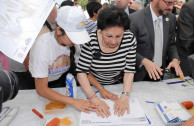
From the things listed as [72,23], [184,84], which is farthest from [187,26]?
[72,23]

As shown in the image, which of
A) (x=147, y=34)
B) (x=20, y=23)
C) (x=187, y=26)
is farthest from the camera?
(x=187, y=26)

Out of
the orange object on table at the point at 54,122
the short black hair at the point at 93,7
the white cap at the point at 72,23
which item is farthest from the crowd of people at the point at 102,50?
the short black hair at the point at 93,7

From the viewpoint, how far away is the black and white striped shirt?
1238mm

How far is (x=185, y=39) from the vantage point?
1.70 metres

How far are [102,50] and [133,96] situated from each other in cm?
41

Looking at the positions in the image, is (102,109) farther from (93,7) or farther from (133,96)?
(93,7)

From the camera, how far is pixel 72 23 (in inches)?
40.1

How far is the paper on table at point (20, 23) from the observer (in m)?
0.77

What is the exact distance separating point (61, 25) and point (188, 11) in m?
1.34

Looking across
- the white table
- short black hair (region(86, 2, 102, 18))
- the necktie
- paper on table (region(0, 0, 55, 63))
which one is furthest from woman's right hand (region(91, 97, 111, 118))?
short black hair (region(86, 2, 102, 18))

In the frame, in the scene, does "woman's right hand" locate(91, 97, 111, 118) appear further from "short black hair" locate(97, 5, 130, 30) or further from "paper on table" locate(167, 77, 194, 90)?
"paper on table" locate(167, 77, 194, 90)

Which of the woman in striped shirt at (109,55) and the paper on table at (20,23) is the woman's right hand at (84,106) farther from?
the paper on table at (20,23)

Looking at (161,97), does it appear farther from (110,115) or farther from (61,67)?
(61,67)

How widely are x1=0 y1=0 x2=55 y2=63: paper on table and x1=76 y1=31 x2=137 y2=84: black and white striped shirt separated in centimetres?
44
